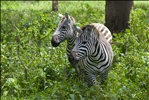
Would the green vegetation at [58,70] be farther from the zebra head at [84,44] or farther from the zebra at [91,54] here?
the zebra head at [84,44]

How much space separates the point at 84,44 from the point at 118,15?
196 inches

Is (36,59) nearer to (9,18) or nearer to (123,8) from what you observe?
(123,8)

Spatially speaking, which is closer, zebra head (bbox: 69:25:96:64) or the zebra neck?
zebra head (bbox: 69:25:96:64)

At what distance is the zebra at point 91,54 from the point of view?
6.04 m

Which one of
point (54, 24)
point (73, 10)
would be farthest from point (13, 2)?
point (54, 24)

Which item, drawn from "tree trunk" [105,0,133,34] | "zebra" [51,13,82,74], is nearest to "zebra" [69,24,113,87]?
"zebra" [51,13,82,74]

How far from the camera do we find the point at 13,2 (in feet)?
64.7

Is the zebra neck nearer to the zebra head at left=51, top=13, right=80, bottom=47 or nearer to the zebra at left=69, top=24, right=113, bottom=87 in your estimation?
the zebra at left=69, top=24, right=113, bottom=87

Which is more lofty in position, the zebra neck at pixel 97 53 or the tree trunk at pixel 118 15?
the zebra neck at pixel 97 53

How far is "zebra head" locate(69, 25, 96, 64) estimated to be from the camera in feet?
19.7

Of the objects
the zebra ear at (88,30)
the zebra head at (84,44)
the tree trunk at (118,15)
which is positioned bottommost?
the tree trunk at (118,15)

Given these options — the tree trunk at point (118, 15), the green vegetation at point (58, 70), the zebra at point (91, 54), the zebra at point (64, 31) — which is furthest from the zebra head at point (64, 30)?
the tree trunk at point (118, 15)

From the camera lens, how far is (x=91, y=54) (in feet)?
20.9

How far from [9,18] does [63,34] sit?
291 inches
